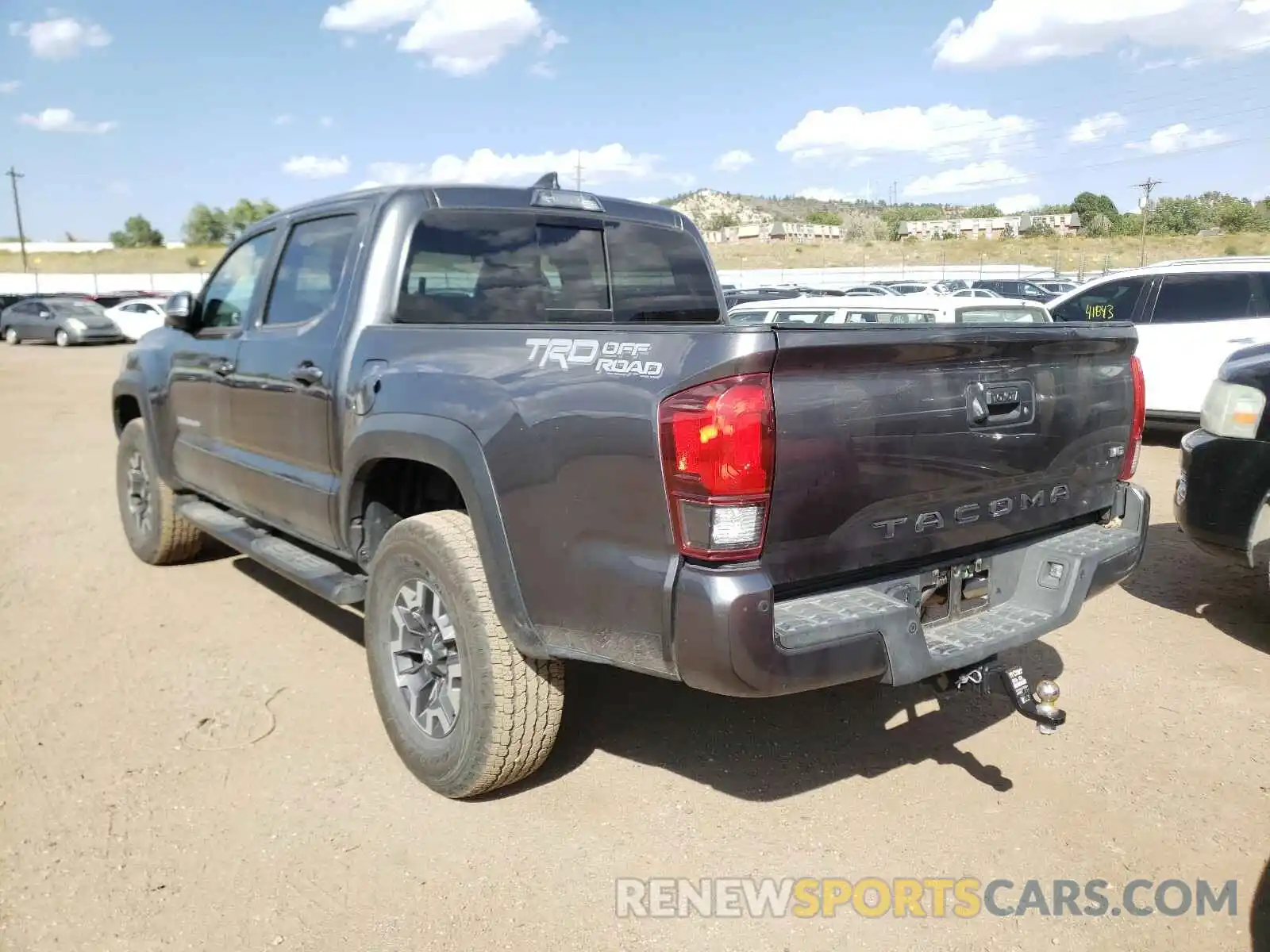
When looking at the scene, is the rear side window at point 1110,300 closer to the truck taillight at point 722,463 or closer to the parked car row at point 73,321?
the truck taillight at point 722,463

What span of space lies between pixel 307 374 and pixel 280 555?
3.14 ft

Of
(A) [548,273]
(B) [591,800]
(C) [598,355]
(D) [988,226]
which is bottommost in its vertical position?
(B) [591,800]

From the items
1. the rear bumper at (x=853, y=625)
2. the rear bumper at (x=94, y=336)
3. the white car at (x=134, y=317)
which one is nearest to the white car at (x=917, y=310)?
Answer: the rear bumper at (x=853, y=625)

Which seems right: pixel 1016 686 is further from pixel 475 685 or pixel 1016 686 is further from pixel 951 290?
pixel 951 290

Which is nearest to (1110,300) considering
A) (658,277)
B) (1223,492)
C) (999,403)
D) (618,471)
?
(1223,492)

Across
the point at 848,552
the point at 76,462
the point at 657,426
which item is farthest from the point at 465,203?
the point at 76,462

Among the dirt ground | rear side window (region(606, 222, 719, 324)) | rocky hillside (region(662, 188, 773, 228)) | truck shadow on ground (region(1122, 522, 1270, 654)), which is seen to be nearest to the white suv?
truck shadow on ground (region(1122, 522, 1270, 654))

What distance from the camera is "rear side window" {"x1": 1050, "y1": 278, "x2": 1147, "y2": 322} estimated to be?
427 inches

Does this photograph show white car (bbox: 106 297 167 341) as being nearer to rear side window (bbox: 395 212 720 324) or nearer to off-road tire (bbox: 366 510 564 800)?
rear side window (bbox: 395 212 720 324)

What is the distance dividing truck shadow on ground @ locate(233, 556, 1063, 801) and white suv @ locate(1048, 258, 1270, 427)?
7035 millimetres

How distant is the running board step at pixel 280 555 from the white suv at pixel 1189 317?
831cm

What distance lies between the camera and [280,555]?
443cm

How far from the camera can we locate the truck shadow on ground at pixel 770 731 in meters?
3.57

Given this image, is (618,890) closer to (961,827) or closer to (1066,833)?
(961,827)
